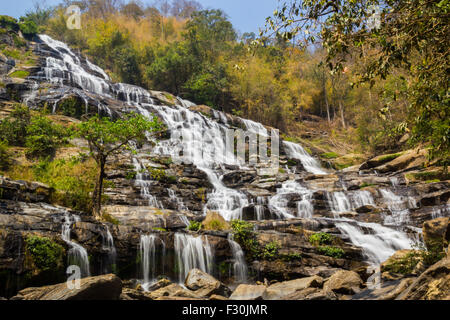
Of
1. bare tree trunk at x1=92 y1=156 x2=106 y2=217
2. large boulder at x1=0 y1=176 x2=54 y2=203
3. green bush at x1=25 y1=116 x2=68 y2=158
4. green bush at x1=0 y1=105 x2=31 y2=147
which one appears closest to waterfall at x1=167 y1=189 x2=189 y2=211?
bare tree trunk at x1=92 y1=156 x2=106 y2=217

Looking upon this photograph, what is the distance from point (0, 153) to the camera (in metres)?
11.9

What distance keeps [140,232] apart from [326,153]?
73.9ft

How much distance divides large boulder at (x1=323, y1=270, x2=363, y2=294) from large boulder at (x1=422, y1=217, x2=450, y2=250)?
2.40 metres

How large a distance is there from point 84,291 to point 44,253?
222 centimetres

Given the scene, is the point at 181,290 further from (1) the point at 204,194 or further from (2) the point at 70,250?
(1) the point at 204,194

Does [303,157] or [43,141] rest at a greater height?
[303,157]

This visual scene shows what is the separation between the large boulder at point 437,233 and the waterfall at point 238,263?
4.92 meters

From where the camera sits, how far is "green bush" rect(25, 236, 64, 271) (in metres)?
6.71

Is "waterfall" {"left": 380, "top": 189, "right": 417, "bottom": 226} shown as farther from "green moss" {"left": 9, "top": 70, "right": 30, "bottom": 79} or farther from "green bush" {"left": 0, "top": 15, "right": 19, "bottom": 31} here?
"green bush" {"left": 0, "top": 15, "right": 19, "bottom": 31}

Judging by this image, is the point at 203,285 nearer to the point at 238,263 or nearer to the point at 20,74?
the point at 238,263

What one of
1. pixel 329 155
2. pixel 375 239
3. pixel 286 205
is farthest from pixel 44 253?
pixel 329 155

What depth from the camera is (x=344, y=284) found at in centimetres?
655

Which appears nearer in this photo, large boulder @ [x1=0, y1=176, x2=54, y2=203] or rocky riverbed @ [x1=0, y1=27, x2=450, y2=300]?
rocky riverbed @ [x1=0, y1=27, x2=450, y2=300]
